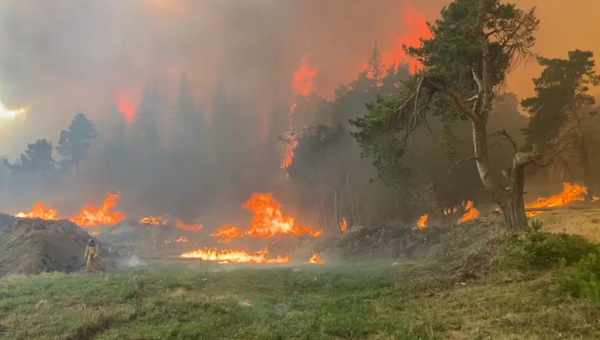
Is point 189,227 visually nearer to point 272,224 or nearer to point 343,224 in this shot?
point 272,224

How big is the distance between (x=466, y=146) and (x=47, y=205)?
12216 centimetres

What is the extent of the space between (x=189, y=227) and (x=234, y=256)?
123 ft

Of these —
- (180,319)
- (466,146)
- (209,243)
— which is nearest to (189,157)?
(209,243)

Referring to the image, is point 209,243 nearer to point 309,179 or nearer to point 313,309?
point 309,179

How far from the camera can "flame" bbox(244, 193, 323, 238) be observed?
2689 inches

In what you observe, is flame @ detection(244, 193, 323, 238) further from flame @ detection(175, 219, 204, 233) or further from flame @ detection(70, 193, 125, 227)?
flame @ detection(70, 193, 125, 227)

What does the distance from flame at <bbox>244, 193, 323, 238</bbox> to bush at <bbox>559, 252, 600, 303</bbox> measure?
183 feet

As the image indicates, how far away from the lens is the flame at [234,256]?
170ft

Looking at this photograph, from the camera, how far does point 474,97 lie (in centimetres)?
2186

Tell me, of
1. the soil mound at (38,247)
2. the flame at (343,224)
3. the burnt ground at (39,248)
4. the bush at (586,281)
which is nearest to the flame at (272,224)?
the flame at (343,224)

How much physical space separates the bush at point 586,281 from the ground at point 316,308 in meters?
0.28

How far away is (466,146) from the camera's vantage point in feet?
179

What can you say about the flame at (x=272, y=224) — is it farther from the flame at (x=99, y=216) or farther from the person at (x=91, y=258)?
the flame at (x=99, y=216)

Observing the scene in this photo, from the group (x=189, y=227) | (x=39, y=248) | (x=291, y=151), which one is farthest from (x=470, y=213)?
(x=189, y=227)
